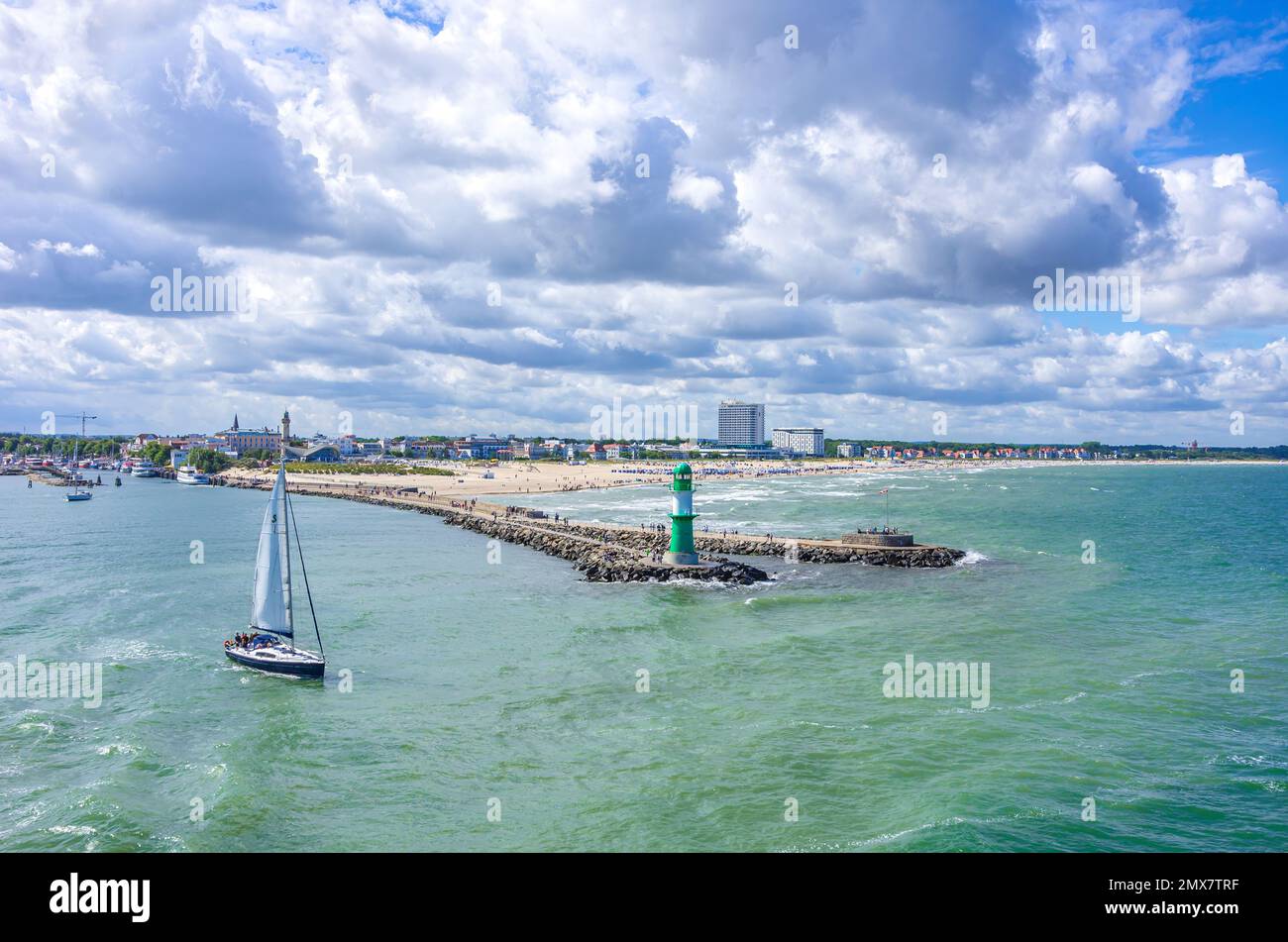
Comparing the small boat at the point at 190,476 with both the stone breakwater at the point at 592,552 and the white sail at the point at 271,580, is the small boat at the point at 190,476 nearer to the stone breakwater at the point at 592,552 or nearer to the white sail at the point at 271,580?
the stone breakwater at the point at 592,552

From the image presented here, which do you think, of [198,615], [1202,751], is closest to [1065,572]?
[1202,751]

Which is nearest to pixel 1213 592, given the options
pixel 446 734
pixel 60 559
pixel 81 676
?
pixel 446 734

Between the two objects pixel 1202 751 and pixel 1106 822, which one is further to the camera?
pixel 1202 751

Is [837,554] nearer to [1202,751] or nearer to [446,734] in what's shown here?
[1202,751]

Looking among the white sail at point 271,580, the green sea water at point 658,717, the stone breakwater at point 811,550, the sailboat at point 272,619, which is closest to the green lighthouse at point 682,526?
the green sea water at point 658,717
